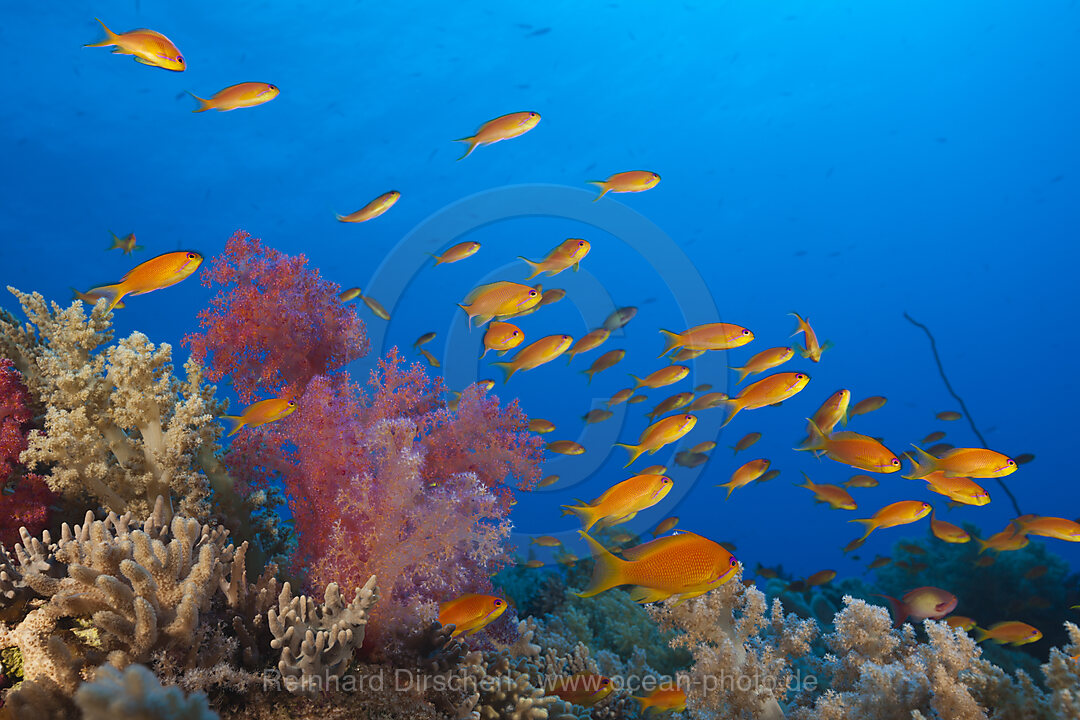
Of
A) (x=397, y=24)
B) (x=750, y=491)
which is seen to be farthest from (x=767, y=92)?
(x=750, y=491)

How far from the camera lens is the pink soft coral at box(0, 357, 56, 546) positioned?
8.96 ft

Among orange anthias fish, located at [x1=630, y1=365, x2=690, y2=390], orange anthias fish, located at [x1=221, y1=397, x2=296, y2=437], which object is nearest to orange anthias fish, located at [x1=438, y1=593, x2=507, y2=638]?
orange anthias fish, located at [x1=221, y1=397, x2=296, y2=437]

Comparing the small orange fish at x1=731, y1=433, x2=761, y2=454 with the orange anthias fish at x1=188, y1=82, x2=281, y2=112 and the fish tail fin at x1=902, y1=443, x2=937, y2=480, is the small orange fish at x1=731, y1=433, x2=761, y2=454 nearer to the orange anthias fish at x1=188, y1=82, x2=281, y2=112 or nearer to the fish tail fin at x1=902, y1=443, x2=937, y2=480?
the fish tail fin at x1=902, y1=443, x2=937, y2=480

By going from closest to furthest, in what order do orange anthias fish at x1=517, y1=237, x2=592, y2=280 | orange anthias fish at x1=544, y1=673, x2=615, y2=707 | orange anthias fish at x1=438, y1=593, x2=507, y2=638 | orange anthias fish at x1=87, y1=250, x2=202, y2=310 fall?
orange anthias fish at x1=438, y1=593, x2=507, y2=638, orange anthias fish at x1=544, y1=673, x2=615, y2=707, orange anthias fish at x1=87, y1=250, x2=202, y2=310, orange anthias fish at x1=517, y1=237, x2=592, y2=280

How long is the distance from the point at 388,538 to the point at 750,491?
351ft

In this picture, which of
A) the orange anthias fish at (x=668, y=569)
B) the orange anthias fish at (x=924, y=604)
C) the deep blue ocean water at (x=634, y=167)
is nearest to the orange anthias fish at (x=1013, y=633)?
the orange anthias fish at (x=924, y=604)

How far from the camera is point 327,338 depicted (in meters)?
3.71

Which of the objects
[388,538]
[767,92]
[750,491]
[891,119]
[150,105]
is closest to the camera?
[388,538]

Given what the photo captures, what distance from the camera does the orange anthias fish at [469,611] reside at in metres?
2.69

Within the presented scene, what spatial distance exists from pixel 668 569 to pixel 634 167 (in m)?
48.8

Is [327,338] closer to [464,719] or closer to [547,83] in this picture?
[464,719]

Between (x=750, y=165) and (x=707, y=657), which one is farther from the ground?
(x=750, y=165)

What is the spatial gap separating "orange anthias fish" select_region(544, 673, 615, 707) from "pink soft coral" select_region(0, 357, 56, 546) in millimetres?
A: 3172

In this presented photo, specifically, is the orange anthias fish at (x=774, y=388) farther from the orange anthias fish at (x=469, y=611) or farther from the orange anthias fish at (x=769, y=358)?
the orange anthias fish at (x=469, y=611)
